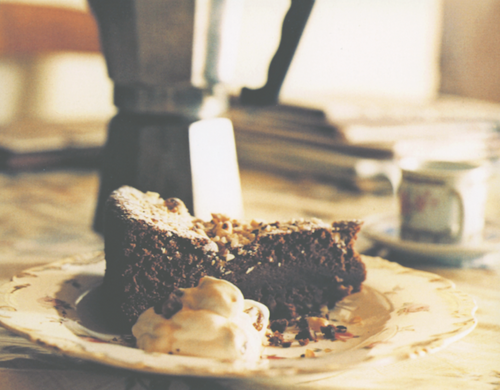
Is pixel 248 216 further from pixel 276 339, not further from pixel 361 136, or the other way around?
pixel 276 339

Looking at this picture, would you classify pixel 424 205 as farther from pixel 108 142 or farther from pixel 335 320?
pixel 108 142

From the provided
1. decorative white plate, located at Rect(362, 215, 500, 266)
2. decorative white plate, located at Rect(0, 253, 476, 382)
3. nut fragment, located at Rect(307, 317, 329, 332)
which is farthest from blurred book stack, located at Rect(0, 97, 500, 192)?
nut fragment, located at Rect(307, 317, 329, 332)

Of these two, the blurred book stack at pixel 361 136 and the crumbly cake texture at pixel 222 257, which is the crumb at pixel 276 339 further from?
the blurred book stack at pixel 361 136

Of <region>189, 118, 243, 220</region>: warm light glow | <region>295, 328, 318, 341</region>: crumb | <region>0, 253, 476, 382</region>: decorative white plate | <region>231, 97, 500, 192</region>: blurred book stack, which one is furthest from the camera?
<region>231, 97, 500, 192</region>: blurred book stack

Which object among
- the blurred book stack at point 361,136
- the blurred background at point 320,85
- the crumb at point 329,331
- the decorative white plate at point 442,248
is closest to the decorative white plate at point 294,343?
the crumb at point 329,331

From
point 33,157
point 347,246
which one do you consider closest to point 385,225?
point 347,246

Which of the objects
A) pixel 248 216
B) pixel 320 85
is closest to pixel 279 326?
pixel 248 216

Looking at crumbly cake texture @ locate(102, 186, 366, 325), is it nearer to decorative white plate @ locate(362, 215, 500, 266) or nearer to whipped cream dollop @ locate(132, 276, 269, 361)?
whipped cream dollop @ locate(132, 276, 269, 361)
